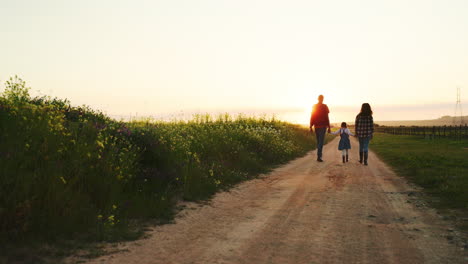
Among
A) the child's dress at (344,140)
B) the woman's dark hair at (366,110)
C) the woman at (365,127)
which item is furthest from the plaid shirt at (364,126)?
the child's dress at (344,140)

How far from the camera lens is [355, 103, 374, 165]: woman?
15.3 metres

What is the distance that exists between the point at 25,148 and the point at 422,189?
29.6ft

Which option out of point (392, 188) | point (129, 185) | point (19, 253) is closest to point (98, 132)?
point (129, 185)

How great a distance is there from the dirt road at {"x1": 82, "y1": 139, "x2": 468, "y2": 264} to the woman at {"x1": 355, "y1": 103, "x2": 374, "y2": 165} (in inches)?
249

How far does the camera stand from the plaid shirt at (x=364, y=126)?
15.3 m

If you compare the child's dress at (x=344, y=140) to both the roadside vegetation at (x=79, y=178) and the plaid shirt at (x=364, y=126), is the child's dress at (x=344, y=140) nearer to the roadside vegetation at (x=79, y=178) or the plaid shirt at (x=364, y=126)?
the plaid shirt at (x=364, y=126)

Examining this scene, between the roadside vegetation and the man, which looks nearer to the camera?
the roadside vegetation

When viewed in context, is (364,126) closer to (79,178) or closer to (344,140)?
(344,140)

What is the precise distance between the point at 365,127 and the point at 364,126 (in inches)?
2.4

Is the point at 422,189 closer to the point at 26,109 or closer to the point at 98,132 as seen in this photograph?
the point at 98,132

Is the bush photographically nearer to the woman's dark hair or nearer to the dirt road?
the dirt road

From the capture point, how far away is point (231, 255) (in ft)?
14.9

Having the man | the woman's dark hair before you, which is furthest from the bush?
the woman's dark hair

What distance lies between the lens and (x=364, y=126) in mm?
15352
